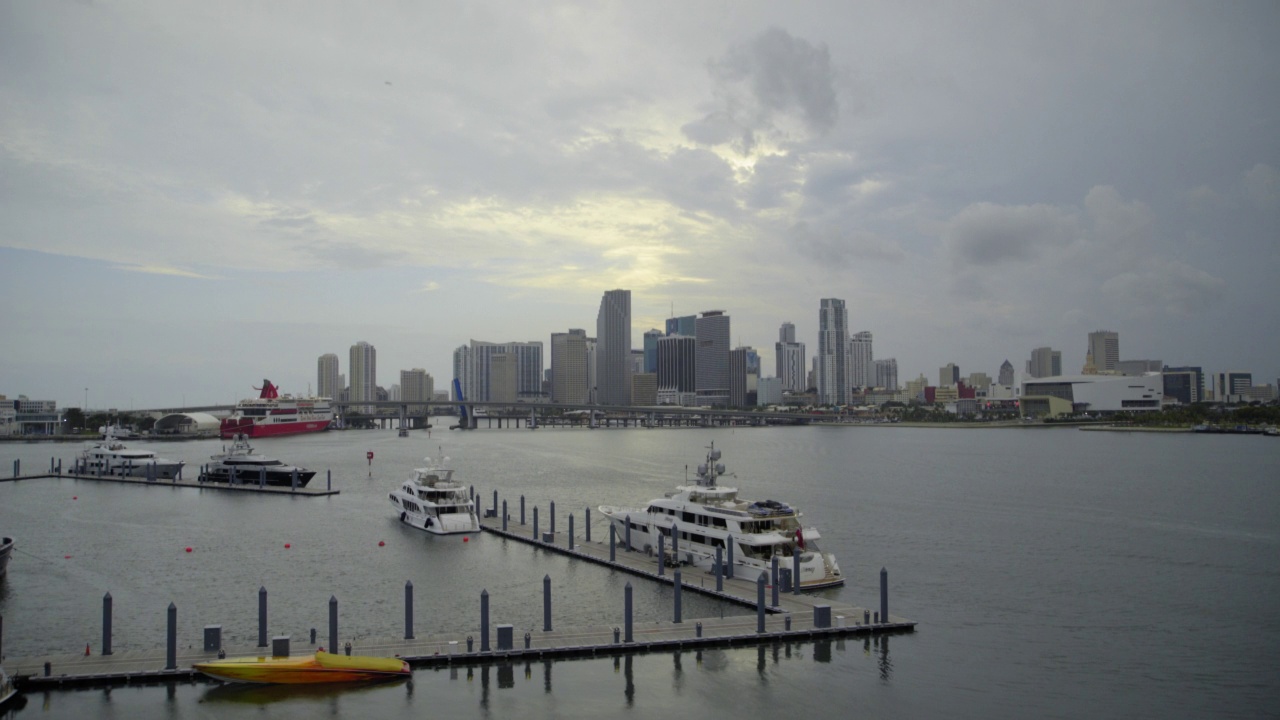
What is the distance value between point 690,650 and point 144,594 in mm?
20721

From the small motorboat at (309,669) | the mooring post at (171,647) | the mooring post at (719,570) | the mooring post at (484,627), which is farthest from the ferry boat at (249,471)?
the mooring post at (484,627)

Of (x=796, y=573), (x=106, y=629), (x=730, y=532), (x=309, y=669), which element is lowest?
(x=309, y=669)

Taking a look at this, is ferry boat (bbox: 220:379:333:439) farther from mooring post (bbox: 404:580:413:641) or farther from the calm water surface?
mooring post (bbox: 404:580:413:641)

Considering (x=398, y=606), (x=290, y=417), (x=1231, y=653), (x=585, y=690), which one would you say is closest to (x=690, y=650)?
(x=585, y=690)

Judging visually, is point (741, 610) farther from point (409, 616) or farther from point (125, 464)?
point (125, 464)

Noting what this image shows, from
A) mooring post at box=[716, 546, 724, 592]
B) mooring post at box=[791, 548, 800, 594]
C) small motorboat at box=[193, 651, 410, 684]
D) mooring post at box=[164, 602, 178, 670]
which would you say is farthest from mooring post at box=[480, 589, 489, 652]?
mooring post at box=[791, 548, 800, 594]

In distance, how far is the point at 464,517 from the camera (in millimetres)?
43812

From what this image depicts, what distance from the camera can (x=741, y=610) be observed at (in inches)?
1083

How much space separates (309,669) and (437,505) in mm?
23250

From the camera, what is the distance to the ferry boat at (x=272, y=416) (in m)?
146

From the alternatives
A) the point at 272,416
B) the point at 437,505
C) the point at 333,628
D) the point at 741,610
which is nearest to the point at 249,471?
the point at 437,505

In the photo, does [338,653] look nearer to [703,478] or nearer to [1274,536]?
[703,478]

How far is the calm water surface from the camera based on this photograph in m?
20.7

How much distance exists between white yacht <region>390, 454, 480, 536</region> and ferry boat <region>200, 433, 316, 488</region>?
21.5 meters
